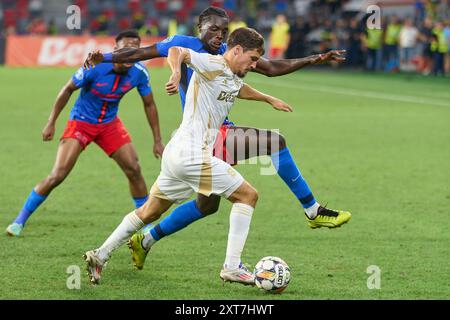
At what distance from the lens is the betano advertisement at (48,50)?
42844 mm

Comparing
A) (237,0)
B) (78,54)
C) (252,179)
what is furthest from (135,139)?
(237,0)

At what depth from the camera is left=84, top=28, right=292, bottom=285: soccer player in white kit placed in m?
7.43

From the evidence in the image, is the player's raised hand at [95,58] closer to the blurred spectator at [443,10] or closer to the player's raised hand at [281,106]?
the player's raised hand at [281,106]

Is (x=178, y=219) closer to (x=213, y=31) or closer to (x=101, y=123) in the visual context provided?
(x=213, y=31)

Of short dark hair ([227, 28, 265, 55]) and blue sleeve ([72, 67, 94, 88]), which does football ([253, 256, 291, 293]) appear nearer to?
short dark hair ([227, 28, 265, 55])

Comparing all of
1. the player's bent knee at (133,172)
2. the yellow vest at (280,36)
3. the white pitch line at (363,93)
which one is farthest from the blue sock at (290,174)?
the yellow vest at (280,36)

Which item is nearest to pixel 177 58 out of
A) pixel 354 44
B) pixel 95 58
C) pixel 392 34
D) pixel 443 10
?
pixel 95 58

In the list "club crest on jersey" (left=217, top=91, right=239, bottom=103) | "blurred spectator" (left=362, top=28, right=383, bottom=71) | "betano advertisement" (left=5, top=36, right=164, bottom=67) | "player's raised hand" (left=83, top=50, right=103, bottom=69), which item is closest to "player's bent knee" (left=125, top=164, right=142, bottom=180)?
"player's raised hand" (left=83, top=50, right=103, bottom=69)

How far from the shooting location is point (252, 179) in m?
13.9

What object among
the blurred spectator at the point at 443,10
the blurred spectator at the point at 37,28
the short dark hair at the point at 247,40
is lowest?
the blurred spectator at the point at 37,28

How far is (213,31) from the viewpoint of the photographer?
857 centimetres

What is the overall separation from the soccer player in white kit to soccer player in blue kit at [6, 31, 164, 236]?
2.56 m

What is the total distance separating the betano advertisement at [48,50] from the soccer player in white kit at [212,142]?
35.6 metres

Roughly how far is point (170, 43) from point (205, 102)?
966 mm
